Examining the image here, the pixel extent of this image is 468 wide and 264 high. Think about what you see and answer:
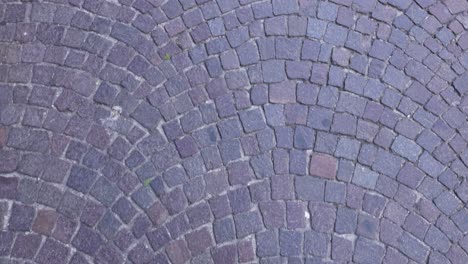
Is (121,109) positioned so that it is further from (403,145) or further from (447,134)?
(447,134)

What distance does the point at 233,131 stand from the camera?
13.8 feet

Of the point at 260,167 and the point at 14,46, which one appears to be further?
the point at 14,46

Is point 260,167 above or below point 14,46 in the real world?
below

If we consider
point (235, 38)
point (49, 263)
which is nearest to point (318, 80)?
point (235, 38)

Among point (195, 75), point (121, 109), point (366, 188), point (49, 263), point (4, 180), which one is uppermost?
point (195, 75)

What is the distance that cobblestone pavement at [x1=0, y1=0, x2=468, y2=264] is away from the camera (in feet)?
12.7

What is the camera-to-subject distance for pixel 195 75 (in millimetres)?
4359

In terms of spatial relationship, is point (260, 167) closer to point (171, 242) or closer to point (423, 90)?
point (171, 242)

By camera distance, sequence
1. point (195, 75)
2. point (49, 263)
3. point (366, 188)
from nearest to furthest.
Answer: point (49, 263)
point (366, 188)
point (195, 75)

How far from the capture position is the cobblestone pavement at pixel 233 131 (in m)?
3.88

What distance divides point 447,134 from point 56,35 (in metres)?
3.09

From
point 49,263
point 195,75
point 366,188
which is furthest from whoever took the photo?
point 195,75

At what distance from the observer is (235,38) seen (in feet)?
14.8

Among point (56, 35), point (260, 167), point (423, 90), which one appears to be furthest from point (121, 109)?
point (423, 90)
